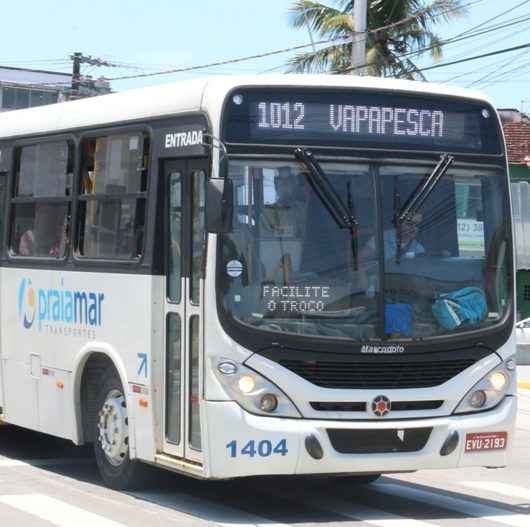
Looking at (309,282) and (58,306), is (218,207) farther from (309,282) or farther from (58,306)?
(58,306)

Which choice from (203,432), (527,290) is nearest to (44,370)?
(203,432)

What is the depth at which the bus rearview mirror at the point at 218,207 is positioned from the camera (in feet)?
31.7

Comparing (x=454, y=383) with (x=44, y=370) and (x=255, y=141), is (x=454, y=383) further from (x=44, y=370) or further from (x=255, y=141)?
(x=44, y=370)

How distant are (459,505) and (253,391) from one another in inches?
89.6

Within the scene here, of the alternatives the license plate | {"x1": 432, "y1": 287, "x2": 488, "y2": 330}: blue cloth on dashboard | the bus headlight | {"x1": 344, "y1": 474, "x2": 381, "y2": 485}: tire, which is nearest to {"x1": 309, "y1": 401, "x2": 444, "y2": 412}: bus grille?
the bus headlight

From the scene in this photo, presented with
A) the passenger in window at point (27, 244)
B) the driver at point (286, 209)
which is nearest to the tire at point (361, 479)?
the driver at point (286, 209)

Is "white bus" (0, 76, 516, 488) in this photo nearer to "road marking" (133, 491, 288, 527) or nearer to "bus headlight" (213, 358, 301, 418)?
"bus headlight" (213, 358, 301, 418)

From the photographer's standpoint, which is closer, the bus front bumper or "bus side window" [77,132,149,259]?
the bus front bumper

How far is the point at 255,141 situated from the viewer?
10117mm

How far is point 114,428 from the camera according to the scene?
11.5 m

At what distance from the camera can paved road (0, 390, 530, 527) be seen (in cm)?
1016

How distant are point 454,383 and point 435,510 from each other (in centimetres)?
113

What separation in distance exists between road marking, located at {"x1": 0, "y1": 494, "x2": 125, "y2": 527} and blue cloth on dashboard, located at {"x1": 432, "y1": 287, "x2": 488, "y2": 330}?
108 inches

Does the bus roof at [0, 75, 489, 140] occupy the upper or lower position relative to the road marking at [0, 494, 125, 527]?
upper
